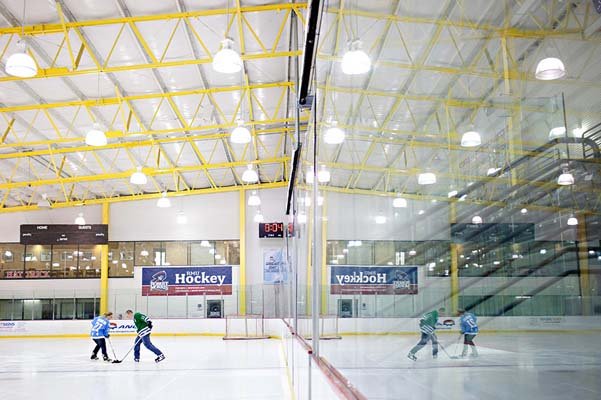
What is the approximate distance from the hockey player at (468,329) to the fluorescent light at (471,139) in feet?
1.04

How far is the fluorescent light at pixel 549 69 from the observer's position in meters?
0.79

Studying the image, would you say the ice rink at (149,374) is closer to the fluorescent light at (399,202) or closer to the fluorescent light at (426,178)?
the fluorescent light at (399,202)

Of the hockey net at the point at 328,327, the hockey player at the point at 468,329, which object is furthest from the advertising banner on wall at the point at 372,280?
the hockey player at the point at 468,329

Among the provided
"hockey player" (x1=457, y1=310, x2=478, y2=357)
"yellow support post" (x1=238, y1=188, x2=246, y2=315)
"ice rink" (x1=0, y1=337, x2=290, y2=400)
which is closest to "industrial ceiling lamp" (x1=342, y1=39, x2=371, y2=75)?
"hockey player" (x1=457, y1=310, x2=478, y2=357)

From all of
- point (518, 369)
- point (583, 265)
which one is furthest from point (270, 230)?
point (583, 265)

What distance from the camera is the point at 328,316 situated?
446cm

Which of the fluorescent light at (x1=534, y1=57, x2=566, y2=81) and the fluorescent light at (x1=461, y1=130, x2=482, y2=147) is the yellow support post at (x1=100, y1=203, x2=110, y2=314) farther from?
the fluorescent light at (x1=534, y1=57, x2=566, y2=81)

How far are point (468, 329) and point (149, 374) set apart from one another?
12.9m

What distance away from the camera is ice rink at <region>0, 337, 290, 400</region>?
10180mm

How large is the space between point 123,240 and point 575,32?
30071 mm

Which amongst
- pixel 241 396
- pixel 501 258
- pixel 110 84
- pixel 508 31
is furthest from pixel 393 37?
pixel 110 84

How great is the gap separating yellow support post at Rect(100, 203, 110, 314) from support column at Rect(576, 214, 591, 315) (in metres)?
29.3

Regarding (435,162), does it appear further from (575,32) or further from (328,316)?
(328,316)

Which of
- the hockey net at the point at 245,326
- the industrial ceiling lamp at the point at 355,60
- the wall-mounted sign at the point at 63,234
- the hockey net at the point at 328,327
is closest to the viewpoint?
the industrial ceiling lamp at the point at 355,60
